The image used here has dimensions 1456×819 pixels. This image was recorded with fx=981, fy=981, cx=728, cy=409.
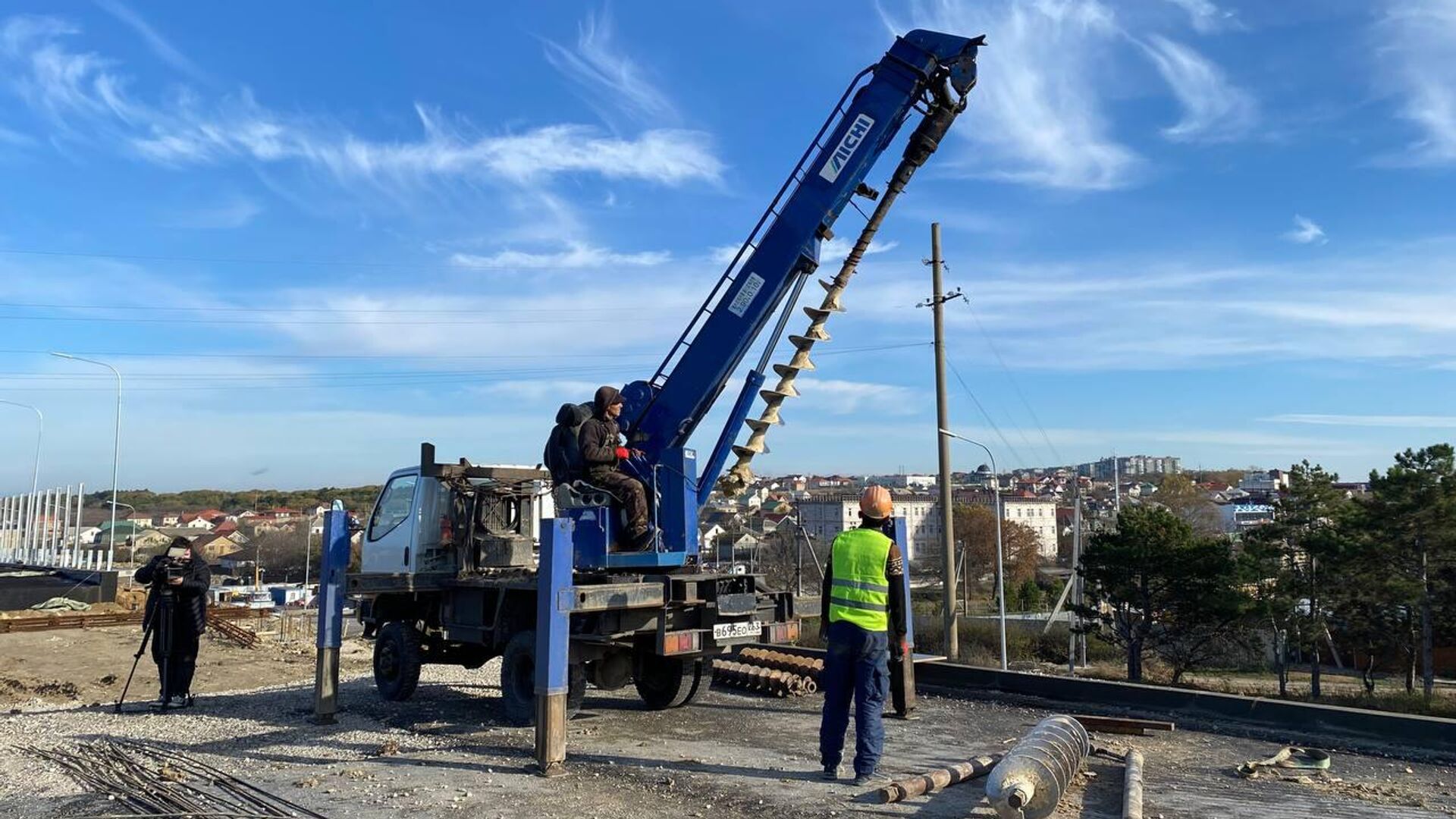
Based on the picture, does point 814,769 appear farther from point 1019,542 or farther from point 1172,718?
point 1019,542

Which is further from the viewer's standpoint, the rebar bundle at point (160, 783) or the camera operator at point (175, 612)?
the camera operator at point (175, 612)

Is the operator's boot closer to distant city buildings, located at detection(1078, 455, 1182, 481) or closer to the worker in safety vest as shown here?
the worker in safety vest

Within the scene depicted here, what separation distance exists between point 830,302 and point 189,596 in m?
7.58

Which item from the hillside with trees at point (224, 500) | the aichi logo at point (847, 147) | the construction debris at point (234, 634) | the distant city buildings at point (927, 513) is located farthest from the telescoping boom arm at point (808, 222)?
the hillside with trees at point (224, 500)

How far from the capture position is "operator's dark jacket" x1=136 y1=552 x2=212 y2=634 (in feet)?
34.6

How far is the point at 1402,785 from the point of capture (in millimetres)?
6648

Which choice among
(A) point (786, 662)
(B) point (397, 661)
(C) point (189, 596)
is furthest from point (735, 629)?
(C) point (189, 596)

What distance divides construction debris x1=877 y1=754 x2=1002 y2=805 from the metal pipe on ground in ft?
2.90

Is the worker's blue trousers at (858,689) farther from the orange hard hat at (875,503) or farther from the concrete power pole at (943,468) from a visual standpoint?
the concrete power pole at (943,468)

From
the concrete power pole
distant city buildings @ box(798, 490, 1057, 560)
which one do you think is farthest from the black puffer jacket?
distant city buildings @ box(798, 490, 1057, 560)

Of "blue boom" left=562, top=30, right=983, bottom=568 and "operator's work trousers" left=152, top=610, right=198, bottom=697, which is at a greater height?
"blue boom" left=562, top=30, right=983, bottom=568

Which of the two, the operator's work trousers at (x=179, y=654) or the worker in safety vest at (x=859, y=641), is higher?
the worker in safety vest at (x=859, y=641)

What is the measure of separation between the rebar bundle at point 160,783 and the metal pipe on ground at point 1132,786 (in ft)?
15.9

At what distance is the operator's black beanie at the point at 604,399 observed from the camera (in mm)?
9672
